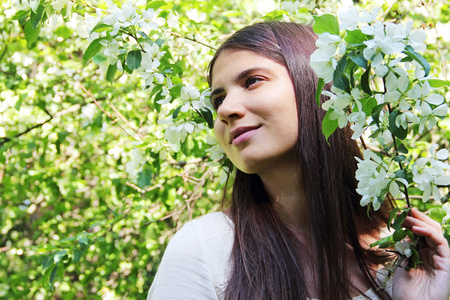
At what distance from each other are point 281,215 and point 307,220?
0.08 metres

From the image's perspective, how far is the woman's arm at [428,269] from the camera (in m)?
1.24

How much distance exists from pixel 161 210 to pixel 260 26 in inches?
63.3

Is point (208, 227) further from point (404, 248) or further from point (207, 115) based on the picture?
point (404, 248)

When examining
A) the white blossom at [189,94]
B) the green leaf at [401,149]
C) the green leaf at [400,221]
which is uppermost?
the green leaf at [401,149]

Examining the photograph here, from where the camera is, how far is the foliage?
5.38 ft

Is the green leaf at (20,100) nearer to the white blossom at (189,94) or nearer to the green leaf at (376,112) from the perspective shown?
the white blossom at (189,94)

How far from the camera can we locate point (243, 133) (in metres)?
1.42

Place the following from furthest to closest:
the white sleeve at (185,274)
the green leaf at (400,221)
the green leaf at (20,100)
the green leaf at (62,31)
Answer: the green leaf at (62,31)
the green leaf at (20,100)
the white sleeve at (185,274)
the green leaf at (400,221)

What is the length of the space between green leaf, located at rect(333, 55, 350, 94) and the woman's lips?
0.41 metres

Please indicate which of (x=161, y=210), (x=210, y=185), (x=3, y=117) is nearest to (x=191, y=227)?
(x=210, y=185)

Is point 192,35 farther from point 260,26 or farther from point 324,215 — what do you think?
point 324,215

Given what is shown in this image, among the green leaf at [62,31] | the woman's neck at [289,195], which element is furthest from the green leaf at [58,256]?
the green leaf at [62,31]

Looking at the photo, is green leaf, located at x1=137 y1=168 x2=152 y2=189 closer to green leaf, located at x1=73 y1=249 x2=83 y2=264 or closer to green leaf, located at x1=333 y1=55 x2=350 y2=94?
green leaf, located at x1=73 y1=249 x2=83 y2=264

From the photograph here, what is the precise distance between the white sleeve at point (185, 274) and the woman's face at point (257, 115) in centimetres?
24
